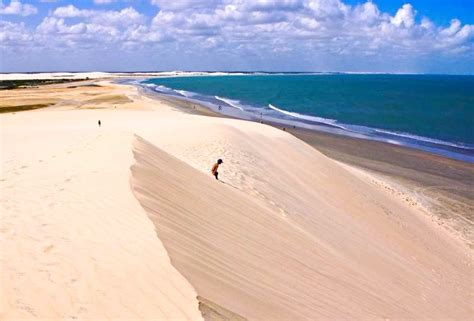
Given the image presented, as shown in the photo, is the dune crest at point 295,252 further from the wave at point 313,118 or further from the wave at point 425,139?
the wave at point 313,118

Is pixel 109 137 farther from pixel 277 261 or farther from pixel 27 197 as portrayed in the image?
pixel 277 261

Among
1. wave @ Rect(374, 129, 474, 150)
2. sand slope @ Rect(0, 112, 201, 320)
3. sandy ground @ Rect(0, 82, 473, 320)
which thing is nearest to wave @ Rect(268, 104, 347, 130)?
wave @ Rect(374, 129, 474, 150)

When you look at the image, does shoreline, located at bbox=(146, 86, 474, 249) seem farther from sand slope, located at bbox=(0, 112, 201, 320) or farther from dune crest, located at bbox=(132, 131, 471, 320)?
sand slope, located at bbox=(0, 112, 201, 320)

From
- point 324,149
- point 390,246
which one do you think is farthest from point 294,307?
point 324,149

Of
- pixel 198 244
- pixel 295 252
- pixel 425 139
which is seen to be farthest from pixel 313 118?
pixel 198 244

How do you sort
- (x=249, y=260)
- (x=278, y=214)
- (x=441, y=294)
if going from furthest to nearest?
(x=278, y=214) < (x=441, y=294) < (x=249, y=260)

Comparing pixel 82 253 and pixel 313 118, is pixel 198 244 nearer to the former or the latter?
pixel 82 253
